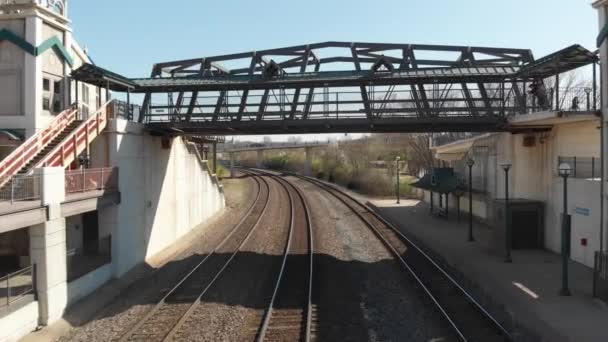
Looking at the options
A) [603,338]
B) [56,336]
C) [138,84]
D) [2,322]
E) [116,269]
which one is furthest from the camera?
[138,84]

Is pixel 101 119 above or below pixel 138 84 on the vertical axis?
below

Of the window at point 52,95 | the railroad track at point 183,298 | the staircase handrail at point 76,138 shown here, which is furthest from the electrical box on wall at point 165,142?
the railroad track at point 183,298

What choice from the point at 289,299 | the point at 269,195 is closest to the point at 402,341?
the point at 289,299

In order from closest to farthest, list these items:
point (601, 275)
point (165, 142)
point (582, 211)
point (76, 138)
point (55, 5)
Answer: point (601, 275)
point (76, 138)
point (582, 211)
point (55, 5)
point (165, 142)

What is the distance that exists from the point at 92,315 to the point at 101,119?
672 cm

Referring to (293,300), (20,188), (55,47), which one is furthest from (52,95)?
(293,300)

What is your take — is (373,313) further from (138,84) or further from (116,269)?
(138,84)

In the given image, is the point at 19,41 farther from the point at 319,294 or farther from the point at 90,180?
the point at 319,294

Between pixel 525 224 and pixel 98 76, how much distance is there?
1704 cm

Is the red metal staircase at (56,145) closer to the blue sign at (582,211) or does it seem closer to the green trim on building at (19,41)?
the green trim on building at (19,41)

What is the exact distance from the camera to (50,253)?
11906 mm

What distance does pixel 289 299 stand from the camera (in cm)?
1302

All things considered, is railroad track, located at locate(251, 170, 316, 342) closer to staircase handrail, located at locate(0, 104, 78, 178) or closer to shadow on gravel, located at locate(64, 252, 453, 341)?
shadow on gravel, located at locate(64, 252, 453, 341)

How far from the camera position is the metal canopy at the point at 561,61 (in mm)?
14609
